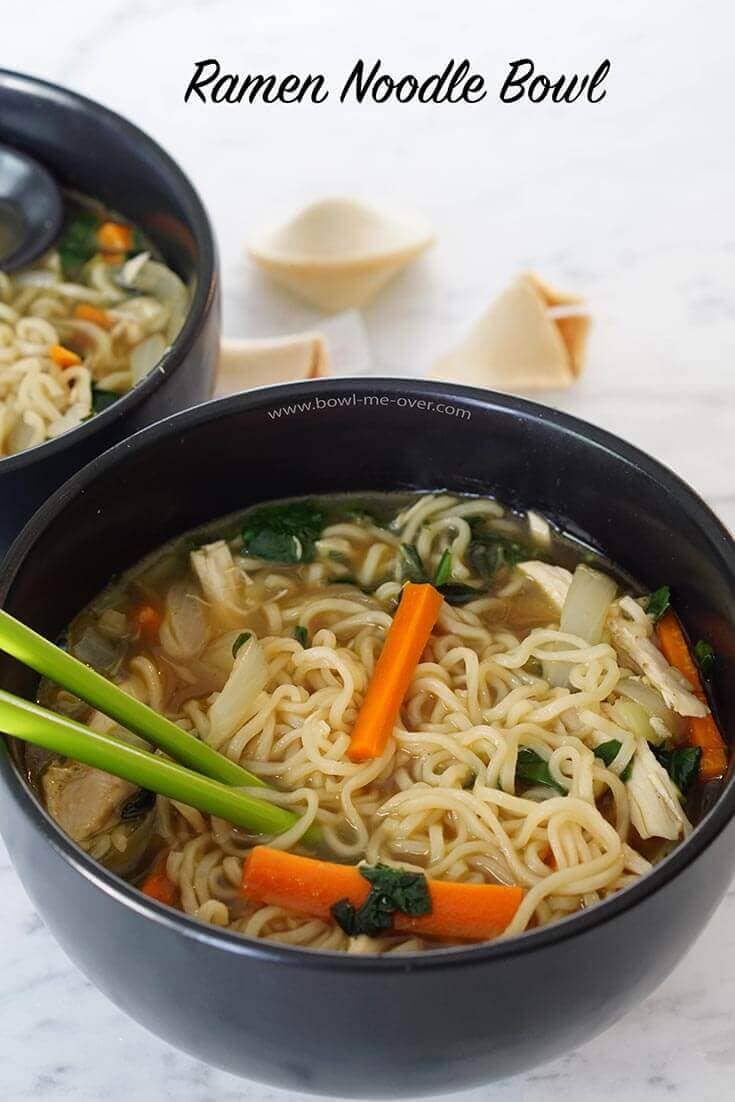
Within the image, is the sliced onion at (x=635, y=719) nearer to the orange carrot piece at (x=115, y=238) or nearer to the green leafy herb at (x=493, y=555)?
the green leafy herb at (x=493, y=555)

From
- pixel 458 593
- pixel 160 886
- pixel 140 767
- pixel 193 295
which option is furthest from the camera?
pixel 193 295

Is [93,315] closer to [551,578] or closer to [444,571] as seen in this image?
[444,571]

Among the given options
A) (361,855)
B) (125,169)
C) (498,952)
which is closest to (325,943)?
(361,855)

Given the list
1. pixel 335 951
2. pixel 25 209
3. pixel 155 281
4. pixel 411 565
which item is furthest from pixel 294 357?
pixel 335 951

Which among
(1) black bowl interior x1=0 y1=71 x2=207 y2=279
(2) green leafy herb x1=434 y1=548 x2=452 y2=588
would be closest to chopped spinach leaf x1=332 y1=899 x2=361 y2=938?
(2) green leafy herb x1=434 y1=548 x2=452 y2=588

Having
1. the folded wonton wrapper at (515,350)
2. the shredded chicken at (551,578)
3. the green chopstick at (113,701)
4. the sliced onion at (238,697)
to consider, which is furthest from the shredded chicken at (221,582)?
the folded wonton wrapper at (515,350)

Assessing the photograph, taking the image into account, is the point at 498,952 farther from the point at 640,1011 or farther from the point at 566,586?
the point at 566,586

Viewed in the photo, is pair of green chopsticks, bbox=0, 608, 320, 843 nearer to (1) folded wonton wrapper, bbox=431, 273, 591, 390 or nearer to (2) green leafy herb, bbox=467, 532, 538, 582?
(2) green leafy herb, bbox=467, 532, 538, 582
